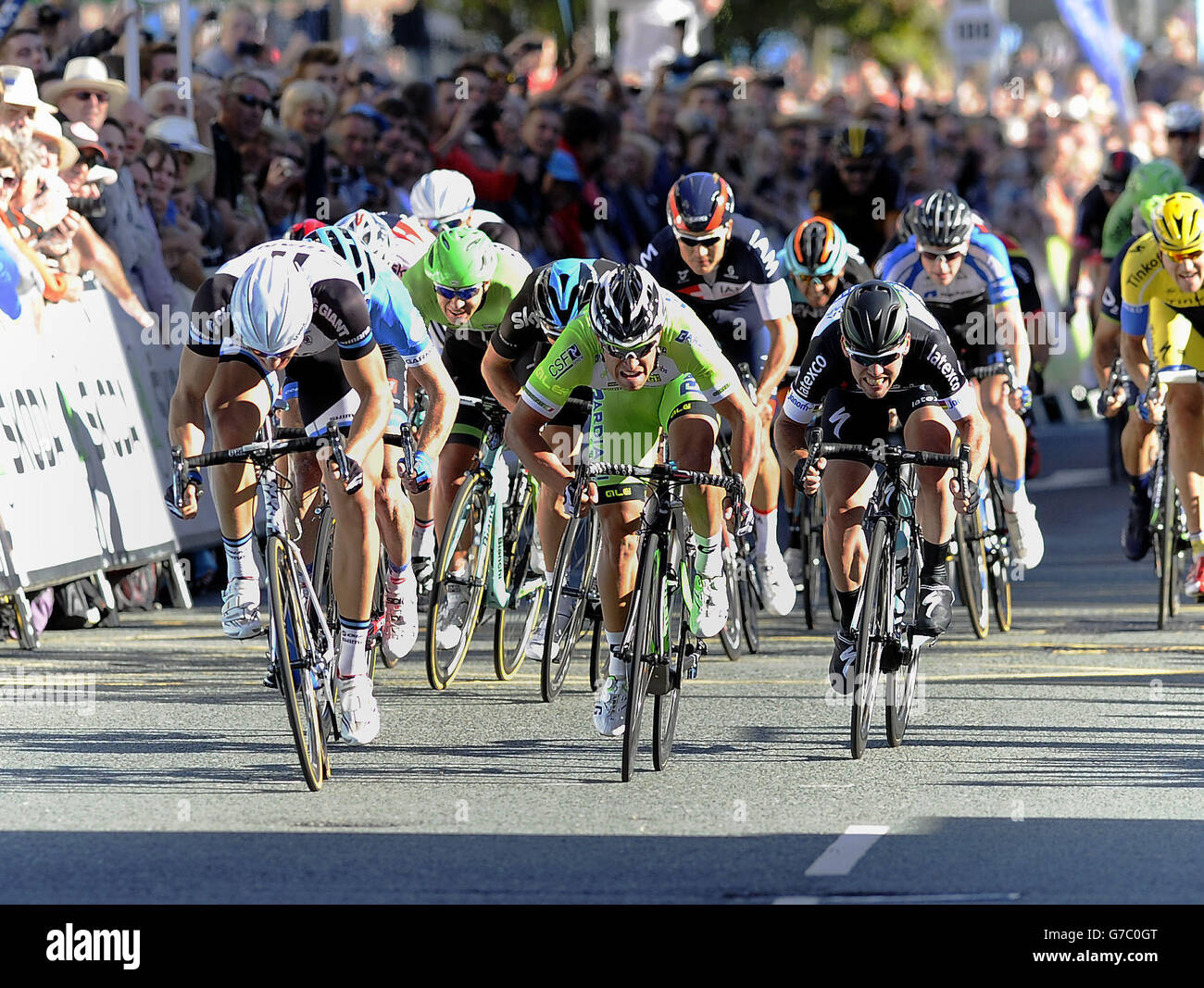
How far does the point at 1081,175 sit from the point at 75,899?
2299 cm

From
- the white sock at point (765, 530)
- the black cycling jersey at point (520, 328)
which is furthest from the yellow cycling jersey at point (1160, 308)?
the black cycling jersey at point (520, 328)

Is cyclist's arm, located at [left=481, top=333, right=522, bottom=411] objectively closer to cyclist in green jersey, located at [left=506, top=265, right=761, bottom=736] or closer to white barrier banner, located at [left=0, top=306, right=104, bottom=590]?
cyclist in green jersey, located at [left=506, top=265, right=761, bottom=736]

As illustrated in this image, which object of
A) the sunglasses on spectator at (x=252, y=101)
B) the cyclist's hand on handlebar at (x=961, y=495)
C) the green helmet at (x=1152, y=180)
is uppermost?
the sunglasses on spectator at (x=252, y=101)

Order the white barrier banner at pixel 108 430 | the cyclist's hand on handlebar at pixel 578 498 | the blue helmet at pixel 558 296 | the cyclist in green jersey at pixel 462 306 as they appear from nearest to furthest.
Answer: the cyclist's hand on handlebar at pixel 578 498
the blue helmet at pixel 558 296
the cyclist in green jersey at pixel 462 306
the white barrier banner at pixel 108 430

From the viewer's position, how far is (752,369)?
1204 cm

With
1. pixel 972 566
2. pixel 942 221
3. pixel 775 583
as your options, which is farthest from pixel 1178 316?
pixel 775 583

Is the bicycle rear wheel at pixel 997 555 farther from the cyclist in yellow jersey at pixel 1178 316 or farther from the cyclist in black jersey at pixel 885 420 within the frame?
the cyclist in black jersey at pixel 885 420

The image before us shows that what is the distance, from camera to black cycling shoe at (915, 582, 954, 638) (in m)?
8.75

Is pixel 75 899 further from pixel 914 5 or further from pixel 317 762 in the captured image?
pixel 914 5

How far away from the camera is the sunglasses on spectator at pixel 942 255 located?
11.3 metres

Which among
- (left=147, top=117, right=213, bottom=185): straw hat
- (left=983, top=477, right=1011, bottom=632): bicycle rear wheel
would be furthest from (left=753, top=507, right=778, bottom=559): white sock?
(left=147, top=117, right=213, bottom=185): straw hat

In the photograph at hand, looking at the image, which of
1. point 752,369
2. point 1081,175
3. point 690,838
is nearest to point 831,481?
point 690,838

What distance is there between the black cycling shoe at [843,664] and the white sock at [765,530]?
2.66 m

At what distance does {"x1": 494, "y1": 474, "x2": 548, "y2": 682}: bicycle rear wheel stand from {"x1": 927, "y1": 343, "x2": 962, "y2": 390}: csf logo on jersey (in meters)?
2.30
